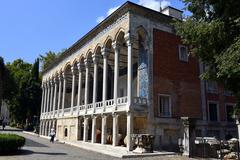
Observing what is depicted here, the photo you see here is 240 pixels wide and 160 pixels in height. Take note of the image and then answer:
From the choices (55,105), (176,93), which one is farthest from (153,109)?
(55,105)

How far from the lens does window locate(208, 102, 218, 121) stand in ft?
86.1

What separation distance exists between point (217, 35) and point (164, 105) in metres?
12.3

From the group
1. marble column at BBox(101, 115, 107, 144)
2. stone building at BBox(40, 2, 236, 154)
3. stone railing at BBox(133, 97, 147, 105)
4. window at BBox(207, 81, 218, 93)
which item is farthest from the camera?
window at BBox(207, 81, 218, 93)

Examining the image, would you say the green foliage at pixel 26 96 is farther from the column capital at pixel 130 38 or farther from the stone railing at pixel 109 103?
the column capital at pixel 130 38

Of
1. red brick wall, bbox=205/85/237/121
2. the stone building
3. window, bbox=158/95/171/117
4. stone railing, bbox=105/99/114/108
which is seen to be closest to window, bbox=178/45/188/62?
the stone building

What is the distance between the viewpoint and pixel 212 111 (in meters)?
26.6

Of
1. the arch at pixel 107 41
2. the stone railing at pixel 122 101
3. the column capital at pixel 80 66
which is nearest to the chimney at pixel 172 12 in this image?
the arch at pixel 107 41

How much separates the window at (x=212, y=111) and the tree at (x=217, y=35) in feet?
46.0

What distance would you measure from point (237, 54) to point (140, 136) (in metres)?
11.0

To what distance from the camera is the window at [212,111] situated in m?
26.2

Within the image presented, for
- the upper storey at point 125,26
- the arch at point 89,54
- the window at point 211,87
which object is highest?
the upper storey at point 125,26

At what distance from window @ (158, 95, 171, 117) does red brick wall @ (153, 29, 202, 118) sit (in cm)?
40

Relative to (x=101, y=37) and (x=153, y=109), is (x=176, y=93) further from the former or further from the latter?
(x=101, y=37)

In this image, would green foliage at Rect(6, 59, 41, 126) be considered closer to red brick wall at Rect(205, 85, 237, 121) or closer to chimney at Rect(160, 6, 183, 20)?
chimney at Rect(160, 6, 183, 20)
